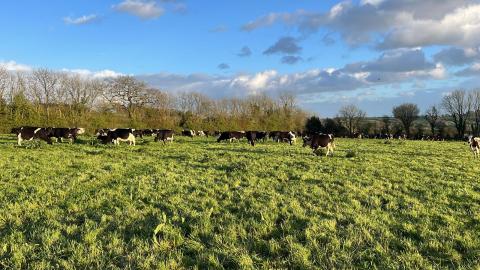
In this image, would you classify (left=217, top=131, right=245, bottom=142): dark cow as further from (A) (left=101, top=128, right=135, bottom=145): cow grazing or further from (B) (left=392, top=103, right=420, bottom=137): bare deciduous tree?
(B) (left=392, top=103, right=420, bottom=137): bare deciduous tree

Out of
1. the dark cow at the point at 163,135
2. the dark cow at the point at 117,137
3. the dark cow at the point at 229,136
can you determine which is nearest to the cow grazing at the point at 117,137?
the dark cow at the point at 117,137

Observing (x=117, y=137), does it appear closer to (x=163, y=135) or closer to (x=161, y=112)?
(x=163, y=135)

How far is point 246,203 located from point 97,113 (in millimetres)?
61010

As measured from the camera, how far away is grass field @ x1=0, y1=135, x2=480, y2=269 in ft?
23.4

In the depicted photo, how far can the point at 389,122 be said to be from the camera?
10788cm

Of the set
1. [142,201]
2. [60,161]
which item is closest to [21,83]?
[60,161]

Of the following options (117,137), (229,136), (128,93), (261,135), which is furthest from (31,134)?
(128,93)

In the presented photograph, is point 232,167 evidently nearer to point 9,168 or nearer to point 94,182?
point 94,182

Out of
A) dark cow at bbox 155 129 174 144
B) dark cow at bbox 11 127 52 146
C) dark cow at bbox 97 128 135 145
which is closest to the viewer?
dark cow at bbox 11 127 52 146

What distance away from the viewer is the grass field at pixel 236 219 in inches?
281

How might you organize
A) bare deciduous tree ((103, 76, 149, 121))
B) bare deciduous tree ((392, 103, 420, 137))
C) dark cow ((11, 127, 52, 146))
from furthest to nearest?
bare deciduous tree ((392, 103, 420, 137)) < bare deciduous tree ((103, 76, 149, 121)) < dark cow ((11, 127, 52, 146))

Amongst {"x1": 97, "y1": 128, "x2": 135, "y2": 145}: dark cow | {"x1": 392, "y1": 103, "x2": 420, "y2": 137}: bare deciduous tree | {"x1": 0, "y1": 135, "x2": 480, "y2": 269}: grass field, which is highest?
{"x1": 392, "y1": 103, "x2": 420, "y2": 137}: bare deciduous tree

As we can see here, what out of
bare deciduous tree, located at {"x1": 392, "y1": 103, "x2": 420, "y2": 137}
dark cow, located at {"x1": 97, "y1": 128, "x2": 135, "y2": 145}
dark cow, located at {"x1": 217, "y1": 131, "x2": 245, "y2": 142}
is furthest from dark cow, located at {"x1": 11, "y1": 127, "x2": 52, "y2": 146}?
bare deciduous tree, located at {"x1": 392, "y1": 103, "x2": 420, "y2": 137}

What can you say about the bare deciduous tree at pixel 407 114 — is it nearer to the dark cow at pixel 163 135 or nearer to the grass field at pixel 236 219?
the dark cow at pixel 163 135
